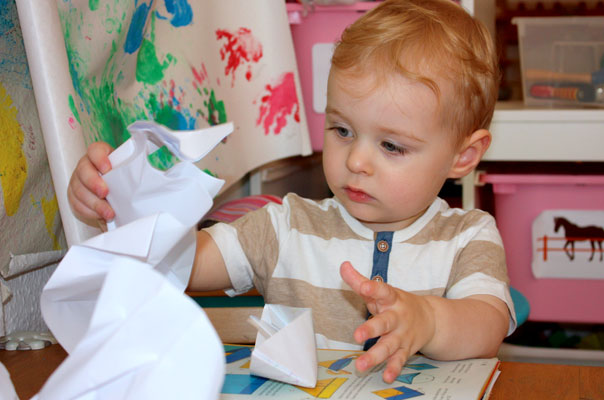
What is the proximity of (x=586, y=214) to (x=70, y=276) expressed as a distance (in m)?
1.08


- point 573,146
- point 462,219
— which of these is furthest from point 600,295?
point 462,219

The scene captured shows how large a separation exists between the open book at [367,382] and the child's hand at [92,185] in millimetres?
162

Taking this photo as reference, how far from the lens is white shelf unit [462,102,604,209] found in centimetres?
130

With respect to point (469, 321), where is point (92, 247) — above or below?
above

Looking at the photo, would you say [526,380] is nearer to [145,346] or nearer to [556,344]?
[145,346]

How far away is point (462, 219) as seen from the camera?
2.66 feet

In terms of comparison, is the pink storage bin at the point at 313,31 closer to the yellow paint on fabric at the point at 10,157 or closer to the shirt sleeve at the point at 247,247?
the shirt sleeve at the point at 247,247

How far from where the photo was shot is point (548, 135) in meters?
1.31

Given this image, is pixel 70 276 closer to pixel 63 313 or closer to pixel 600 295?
pixel 63 313

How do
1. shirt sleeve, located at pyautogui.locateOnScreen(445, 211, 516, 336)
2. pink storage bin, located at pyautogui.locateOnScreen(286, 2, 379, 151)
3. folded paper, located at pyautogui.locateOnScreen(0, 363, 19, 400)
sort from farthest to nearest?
pink storage bin, located at pyautogui.locateOnScreen(286, 2, 379, 151)
shirt sleeve, located at pyautogui.locateOnScreen(445, 211, 516, 336)
folded paper, located at pyautogui.locateOnScreen(0, 363, 19, 400)

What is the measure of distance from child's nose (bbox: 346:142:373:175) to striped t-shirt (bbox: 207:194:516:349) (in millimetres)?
109

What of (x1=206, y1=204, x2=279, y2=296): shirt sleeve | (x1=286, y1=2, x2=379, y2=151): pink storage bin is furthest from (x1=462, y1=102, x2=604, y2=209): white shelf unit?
(x1=206, y1=204, x2=279, y2=296): shirt sleeve

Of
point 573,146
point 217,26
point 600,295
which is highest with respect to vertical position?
point 217,26

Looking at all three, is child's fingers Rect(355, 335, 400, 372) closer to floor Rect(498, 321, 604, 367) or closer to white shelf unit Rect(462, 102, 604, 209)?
white shelf unit Rect(462, 102, 604, 209)
